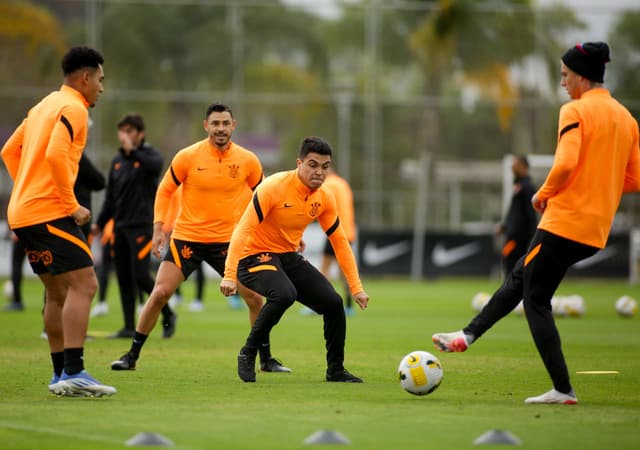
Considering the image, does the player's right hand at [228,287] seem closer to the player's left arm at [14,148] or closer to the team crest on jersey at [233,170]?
the player's left arm at [14,148]

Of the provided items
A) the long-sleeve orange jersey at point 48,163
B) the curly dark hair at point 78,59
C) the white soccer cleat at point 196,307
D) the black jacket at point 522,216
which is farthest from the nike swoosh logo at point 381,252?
the long-sleeve orange jersey at point 48,163

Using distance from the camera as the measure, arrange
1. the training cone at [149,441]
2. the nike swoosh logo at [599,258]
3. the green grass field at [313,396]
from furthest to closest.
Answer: the nike swoosh logo at [599,258], the green grass field at [313,396], the training cone at [149,441]

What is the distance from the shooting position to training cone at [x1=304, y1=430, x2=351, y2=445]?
6754 mm

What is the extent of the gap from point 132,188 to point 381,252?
18133mm

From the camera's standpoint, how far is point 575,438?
7.07 m

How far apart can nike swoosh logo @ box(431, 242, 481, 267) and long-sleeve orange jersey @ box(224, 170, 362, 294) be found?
22.1m

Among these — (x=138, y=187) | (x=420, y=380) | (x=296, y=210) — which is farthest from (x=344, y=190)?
(x=420, y=380)

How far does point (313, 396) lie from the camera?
913cm

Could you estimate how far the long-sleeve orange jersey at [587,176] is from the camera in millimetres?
8297

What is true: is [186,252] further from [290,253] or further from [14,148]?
[14,148]

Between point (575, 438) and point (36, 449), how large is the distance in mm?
3111

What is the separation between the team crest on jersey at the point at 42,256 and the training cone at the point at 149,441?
2290 mm

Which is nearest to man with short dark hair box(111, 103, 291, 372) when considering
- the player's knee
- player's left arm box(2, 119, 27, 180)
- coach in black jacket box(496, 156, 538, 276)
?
the player's knee

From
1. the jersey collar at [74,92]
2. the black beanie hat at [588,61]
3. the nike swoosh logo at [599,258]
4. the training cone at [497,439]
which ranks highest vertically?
the black beanie hat at [588,61]
